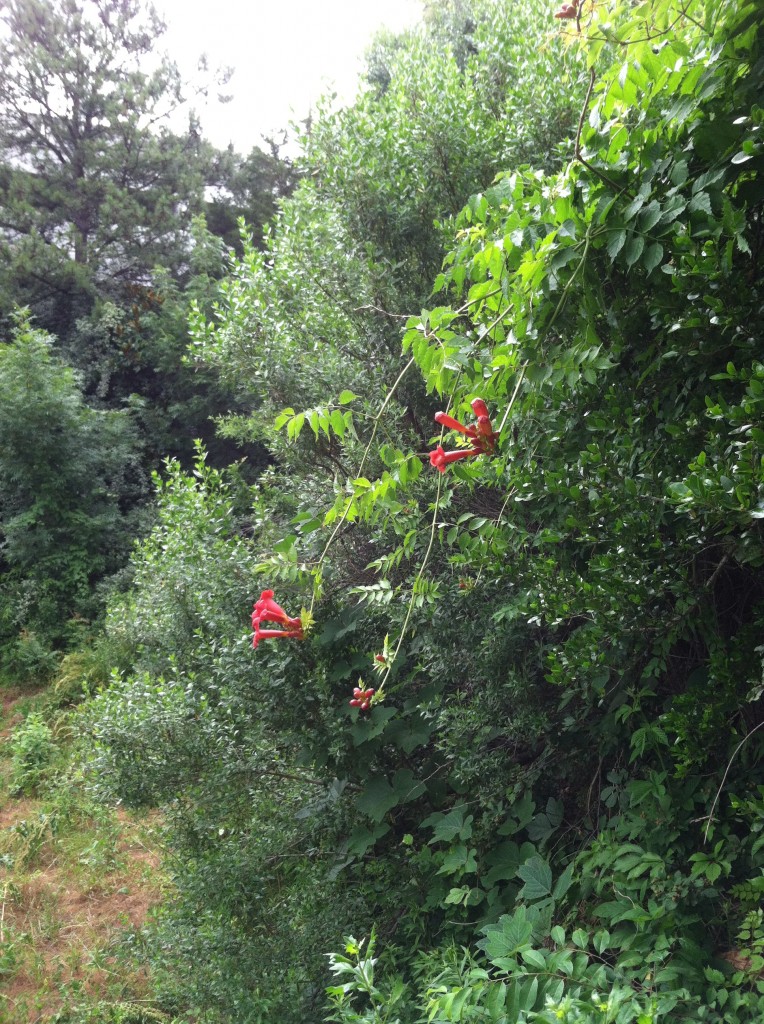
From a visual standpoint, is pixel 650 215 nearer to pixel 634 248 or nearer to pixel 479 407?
pixel 634 248

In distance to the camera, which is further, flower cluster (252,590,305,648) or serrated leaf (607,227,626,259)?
flower cluster (252,590,305,648)

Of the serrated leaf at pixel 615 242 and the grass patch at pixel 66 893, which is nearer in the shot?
the serrated leaf at pixel 615 242

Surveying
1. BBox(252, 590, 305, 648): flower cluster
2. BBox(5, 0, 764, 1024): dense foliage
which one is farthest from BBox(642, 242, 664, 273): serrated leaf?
BBox(252, 590, 305, 648): flower cluster

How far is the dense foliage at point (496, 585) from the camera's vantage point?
5.05ft

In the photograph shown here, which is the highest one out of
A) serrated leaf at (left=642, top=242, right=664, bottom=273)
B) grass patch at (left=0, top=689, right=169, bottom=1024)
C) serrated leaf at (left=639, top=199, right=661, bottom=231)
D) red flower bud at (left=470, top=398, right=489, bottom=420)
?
serrated leaf at (left=639, top=199, right=661, bottom=231)

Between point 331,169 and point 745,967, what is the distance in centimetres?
338

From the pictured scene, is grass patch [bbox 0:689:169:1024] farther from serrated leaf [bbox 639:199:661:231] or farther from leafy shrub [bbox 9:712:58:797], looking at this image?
serrated leaf [bbox 639:199:661:231]

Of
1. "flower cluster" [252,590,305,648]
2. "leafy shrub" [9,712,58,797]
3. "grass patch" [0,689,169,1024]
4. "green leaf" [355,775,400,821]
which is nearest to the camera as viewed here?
"flower cluster" [252,590,305,648]

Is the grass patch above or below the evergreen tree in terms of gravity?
below

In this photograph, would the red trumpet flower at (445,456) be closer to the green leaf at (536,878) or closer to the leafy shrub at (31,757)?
the green leaf at (536,878)

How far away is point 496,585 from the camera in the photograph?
2467 millimetres

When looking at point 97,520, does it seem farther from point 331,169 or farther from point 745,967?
point 745,967

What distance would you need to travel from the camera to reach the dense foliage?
1.54 m

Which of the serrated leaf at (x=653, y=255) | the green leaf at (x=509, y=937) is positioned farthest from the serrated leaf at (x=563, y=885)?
the serrated leaf at (x=653, y=255)
